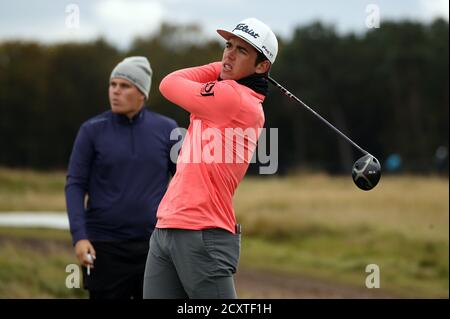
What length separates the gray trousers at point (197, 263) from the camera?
14.7 feet

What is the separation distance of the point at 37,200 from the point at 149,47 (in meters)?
49.3

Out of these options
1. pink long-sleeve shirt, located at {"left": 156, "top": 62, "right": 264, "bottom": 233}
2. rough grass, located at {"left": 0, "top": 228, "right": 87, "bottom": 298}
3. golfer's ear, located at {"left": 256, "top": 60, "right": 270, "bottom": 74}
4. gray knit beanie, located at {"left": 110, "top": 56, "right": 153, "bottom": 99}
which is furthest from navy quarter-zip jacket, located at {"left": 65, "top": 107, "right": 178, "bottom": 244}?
rough grass, located at {"left": 0, "top": 228, "right": 87, "bottom": 298}

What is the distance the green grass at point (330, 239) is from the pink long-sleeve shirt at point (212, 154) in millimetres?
5276

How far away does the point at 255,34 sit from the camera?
15.1 ft

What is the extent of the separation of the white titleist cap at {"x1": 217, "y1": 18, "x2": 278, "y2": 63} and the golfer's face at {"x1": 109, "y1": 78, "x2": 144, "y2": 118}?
210 cm

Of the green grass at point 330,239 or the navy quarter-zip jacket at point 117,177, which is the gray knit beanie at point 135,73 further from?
the green grass at point 330,239

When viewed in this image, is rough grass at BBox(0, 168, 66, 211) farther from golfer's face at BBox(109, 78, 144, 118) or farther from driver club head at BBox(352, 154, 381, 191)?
driver club head at BBox(352, 154, 381, 191)

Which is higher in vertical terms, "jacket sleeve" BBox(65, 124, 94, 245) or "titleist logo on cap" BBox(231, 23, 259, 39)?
"titleist logo on cap" BBox(231, 23, 259, 39)

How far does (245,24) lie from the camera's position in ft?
15.2

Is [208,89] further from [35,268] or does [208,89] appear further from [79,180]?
[35,268]

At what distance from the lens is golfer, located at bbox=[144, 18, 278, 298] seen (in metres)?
4.49

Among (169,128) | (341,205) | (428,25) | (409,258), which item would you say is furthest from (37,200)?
(428,25)

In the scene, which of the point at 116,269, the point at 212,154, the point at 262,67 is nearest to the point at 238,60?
the point at 262,67
